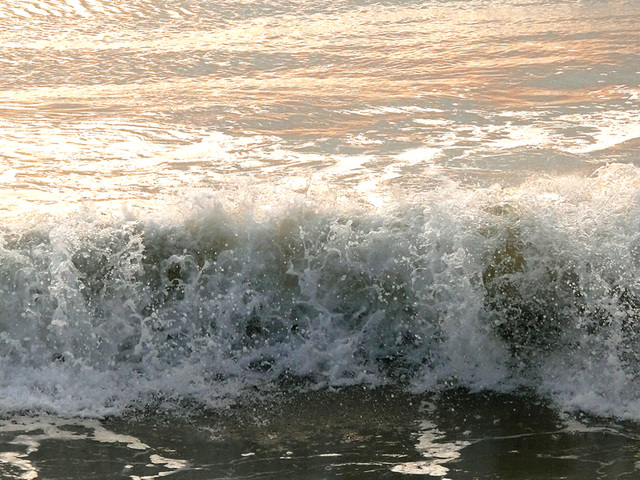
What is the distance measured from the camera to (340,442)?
3.69m

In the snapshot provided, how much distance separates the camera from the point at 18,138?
613cm

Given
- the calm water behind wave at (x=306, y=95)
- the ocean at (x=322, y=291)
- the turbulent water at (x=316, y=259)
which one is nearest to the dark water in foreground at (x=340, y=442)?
the ocean at (x=322, y=291)

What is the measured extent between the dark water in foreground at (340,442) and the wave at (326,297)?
0.57ft

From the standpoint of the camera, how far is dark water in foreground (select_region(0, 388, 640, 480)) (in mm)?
3467

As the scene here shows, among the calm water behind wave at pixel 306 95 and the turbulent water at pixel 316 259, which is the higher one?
the calm water behind wave at pixel 306 95

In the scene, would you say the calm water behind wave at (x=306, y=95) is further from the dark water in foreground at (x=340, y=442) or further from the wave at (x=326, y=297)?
the dark water in foreground at (x=340, y=442)

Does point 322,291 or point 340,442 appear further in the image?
point 322,291

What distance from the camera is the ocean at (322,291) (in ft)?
12.1

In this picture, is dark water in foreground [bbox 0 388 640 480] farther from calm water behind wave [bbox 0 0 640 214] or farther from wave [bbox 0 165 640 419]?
calm water behind wave [bbox 0 0 640 214]

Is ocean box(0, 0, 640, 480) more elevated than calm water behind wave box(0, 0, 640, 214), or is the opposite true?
calm water behind wave box(0, 0, 640, 214)

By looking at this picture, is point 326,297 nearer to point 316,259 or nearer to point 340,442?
point 316,259

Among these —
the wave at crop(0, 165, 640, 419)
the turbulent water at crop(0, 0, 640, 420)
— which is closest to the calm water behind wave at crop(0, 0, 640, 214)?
the turbulent water at crop(0, 0, 640, 420)

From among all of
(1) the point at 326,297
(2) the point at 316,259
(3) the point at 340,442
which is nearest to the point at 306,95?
(2) the point at 316,259

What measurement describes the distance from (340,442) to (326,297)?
927 millimetres
